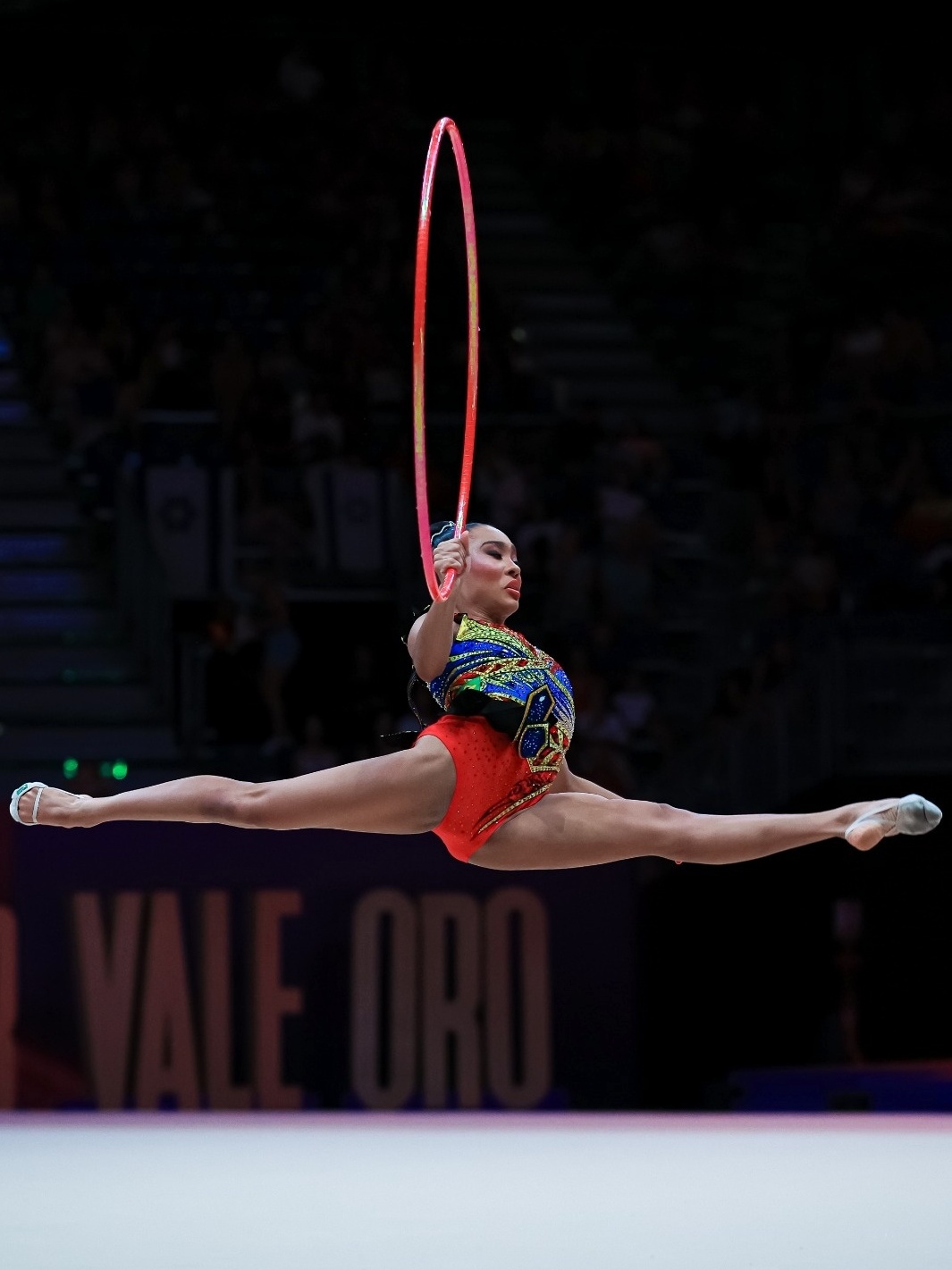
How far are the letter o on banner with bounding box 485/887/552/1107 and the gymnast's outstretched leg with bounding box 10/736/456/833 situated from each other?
3100 millimetres

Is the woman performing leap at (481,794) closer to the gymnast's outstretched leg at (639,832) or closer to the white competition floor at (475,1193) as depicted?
the gymnast's outstretched leg at (639,832)

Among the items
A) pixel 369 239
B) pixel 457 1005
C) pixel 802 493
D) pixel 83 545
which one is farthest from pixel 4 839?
pixel 369 239

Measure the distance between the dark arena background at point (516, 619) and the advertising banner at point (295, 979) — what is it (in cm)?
2

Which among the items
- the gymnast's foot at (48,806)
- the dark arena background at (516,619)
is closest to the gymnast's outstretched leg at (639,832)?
the dark arena background at (516,619)

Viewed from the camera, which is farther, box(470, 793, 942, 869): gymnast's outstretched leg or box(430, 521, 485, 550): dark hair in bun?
box(430, 521, 485, 550): dark hair in bun

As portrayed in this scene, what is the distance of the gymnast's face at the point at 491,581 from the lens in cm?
493

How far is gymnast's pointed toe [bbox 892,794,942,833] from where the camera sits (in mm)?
4191

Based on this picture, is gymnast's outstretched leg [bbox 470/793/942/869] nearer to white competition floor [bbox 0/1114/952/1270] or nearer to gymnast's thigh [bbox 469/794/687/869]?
gymnast's thigh [bbox 469/794/687/869]

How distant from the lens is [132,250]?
11.9 metres

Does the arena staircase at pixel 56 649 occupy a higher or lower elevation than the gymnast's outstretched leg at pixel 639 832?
higher

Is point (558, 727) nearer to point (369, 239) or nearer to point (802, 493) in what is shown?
point (802, 493)

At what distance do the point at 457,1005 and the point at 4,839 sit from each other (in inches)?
78.4

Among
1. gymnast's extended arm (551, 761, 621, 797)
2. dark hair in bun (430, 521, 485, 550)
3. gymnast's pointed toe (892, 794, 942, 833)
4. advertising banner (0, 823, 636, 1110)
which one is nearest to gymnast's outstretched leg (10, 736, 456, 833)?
gymnast's extended arm (551, 761, 621, 797)

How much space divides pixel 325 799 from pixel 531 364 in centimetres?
792
